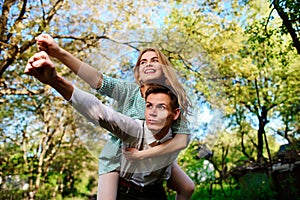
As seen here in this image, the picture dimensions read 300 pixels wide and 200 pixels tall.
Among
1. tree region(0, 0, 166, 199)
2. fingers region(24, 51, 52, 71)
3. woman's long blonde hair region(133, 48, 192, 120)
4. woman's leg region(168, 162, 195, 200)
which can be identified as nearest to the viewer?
fingers region(24, 51, 52, 71)

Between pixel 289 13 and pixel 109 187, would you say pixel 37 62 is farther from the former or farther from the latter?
pixel 289 13

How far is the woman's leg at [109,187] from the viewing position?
1581mm

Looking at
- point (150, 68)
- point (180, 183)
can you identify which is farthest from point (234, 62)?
point (150, 68)

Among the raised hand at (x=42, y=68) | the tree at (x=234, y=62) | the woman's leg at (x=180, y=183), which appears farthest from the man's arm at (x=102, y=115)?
the tree at (x=234, y=62)

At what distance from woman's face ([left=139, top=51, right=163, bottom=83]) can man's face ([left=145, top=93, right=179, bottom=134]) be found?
6.4 inches

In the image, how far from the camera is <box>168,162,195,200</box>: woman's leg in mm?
1770

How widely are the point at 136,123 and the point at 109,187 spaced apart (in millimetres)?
352

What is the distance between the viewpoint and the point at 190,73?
4.80 metres

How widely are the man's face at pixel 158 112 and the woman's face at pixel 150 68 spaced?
0.53ft

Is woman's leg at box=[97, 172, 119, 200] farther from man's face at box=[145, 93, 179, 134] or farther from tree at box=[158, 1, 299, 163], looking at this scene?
tree at box=[158, 1, 299, 163]

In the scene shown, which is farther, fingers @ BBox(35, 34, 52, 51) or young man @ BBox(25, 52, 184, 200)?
fingers @ BBox(35, 34, 52, 51)

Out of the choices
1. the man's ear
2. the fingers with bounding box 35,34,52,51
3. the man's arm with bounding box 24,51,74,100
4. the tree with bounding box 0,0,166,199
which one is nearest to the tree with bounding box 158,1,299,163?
the tree with bounding box 0,0,166,199

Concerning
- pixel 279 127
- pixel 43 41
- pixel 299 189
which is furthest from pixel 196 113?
pixel 279 127

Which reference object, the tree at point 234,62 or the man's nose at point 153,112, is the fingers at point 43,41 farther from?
the tree at point 234,62
